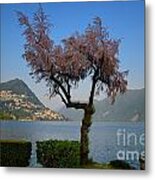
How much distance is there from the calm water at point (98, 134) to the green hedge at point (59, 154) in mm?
22

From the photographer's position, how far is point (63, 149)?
6.76 ft

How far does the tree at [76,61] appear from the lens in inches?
80.2

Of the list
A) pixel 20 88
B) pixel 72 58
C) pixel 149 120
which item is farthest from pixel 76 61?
pixel 149 120

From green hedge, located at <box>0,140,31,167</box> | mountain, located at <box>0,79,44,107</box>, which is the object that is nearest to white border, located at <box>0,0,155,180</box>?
green hedge, located at <box>0,140,31,167</box>

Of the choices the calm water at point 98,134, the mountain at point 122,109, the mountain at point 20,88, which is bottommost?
the calm water at point 98,134

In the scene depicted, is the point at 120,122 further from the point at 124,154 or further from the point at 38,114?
the point at 38,114

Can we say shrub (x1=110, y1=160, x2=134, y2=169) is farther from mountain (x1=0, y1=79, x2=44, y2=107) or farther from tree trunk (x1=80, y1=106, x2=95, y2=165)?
mountain (x1=0, y1=79, x2=44, y2=107)

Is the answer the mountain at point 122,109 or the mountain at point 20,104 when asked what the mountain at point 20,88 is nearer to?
the mountain at point 20,104

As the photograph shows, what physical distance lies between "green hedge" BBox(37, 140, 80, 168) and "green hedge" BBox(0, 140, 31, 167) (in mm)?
52

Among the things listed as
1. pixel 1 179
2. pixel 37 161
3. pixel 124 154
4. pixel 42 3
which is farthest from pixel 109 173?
pixel 42 3

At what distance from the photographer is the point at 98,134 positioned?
2035 millimetres

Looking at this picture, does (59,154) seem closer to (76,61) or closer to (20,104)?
(20,104)

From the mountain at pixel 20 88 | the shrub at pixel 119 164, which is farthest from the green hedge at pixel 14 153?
the shrub at pixel 119 164

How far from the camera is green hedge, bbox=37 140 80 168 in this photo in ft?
6.73
